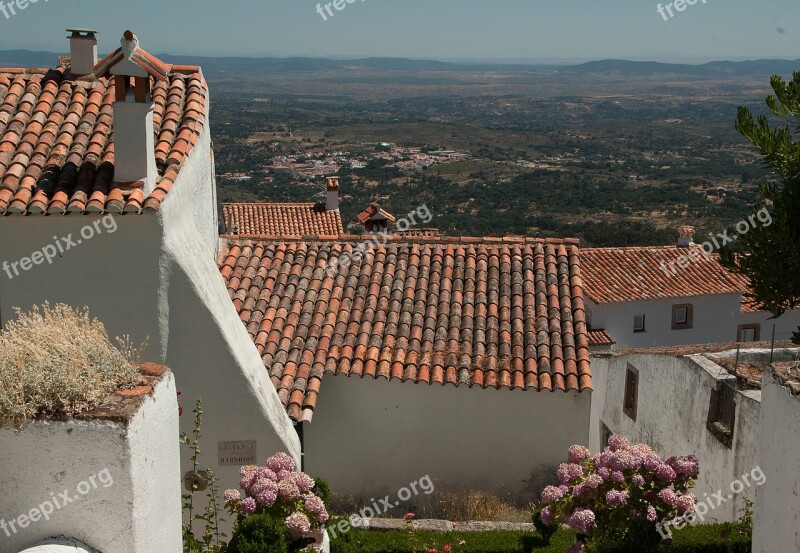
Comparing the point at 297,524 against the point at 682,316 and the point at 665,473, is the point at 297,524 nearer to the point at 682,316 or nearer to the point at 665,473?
the point at 665,473

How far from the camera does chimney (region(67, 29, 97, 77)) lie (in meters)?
10.9

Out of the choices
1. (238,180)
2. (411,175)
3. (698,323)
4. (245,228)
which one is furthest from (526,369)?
(411,175)

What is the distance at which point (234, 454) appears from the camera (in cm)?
919

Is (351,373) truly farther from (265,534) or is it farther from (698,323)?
(698,323)

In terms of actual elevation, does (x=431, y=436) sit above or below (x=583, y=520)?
below

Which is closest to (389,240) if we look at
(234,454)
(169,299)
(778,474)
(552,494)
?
(234,454)

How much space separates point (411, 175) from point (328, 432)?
80.3 m

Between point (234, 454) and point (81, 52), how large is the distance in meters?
5.65

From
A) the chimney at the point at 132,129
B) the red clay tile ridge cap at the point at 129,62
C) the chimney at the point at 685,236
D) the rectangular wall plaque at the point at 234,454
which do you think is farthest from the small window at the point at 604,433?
the chimney at the point at 685,236

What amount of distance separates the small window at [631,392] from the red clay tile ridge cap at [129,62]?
10835 millimetres

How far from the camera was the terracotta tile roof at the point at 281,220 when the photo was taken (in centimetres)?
3234

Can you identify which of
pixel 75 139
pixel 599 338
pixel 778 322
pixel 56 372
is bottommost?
pixel 778 322

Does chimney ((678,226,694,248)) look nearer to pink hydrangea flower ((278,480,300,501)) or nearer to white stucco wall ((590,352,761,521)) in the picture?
white stucco wall ((590,352,761,521))

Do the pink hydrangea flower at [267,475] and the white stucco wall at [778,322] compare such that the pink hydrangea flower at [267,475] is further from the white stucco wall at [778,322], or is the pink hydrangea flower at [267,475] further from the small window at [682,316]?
the white stucco wall at [778,322]
